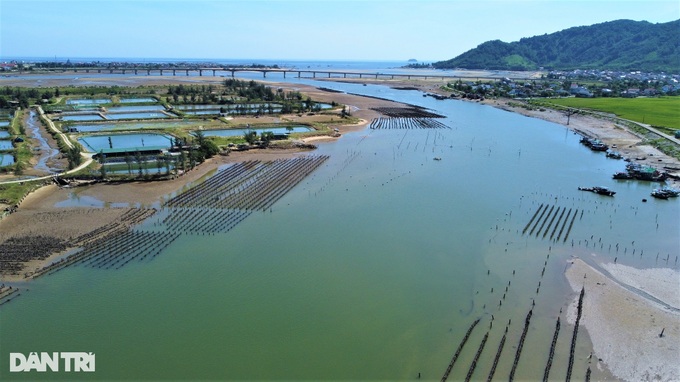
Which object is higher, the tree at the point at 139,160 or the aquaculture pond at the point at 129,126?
the aquaculture pond at the point at 129,126

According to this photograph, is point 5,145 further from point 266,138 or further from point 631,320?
point 631,320

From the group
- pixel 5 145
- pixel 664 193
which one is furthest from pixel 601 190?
pixel 5 145

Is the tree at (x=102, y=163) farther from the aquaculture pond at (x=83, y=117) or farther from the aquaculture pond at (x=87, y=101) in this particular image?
the aquaculture pond at (x=87, y=101)

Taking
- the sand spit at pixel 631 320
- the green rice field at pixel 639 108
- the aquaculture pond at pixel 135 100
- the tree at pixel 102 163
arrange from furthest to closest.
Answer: the aquaculture pond at pixel 135 100 → the green rice field at pixel 639 108 → the tree at pixel 102 163 → the sand spit at pixel 631 320

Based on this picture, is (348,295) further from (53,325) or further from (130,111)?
(130,111)

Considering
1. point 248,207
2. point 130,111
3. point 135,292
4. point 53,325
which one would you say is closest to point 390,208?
point 248,207

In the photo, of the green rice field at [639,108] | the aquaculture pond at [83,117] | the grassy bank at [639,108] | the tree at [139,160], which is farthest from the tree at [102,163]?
the green rice field at [639,108]
